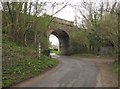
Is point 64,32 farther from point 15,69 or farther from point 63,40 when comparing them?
point 15,69

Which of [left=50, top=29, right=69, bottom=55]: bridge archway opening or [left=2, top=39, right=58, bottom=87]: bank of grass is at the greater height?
[left=50, top=29, right=69, bottom=55]: bridge archway opening

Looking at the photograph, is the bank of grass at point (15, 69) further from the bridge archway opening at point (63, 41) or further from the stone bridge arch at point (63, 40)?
the bridge archway opening at point (63, 41)

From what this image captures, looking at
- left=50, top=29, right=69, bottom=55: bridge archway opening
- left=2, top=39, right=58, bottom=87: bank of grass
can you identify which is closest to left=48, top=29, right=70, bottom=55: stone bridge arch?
left=50, top=29, right=69, bottom=55: bridge archway opening

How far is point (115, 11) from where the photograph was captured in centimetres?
1758

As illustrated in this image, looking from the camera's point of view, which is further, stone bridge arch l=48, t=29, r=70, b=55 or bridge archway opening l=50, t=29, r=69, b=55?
bridge archway opening l=50, t=29, r=69, b=55

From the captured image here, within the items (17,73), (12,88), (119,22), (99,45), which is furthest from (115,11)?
(99,45)

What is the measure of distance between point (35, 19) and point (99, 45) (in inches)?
623

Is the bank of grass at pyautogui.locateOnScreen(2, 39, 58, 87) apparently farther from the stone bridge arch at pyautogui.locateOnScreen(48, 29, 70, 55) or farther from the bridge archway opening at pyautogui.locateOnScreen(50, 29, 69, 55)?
the bridge archway opening at pyautogui.locateOnScreen(50, 29, 69, 55)

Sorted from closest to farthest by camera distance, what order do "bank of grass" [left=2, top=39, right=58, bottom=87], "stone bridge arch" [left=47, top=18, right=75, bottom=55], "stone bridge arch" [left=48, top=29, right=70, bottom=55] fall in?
"bank of grass" [left=2, top=39, right=58, bottom=87] < "stone bridge arch" [left=47, top=18, right=75, bottom=55] < "stone bridge arch" [left=48, top=29, right=70, bottom=55]

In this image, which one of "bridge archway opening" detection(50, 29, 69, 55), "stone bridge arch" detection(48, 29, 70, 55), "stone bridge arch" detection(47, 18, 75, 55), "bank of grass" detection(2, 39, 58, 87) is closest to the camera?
"bank of grass" detection(2, 39, 58, 87)

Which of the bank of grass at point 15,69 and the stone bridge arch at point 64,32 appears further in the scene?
the stone bridge arch at point 64,32

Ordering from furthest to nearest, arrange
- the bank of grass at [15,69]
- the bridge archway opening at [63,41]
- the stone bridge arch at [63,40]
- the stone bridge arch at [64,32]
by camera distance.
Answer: the bridge archway opening at [63,41]
the stone bridge arch at [63,40]
the stone bridge arch at [64,32]
the bank of grass at [15,69]

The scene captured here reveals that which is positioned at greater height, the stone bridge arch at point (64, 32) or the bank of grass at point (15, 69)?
the stone bridge arch at point (64, 32)

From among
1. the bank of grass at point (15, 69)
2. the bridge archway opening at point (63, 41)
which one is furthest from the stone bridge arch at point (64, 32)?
the bank of grass at point (15, 69)
